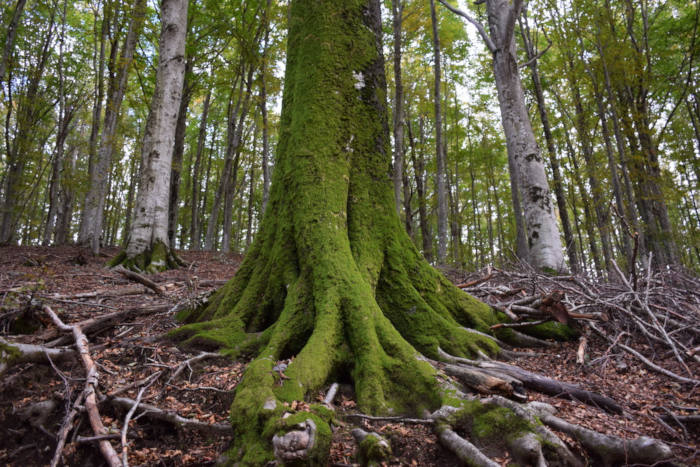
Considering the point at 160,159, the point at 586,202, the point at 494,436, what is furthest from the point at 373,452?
the point at 586,202

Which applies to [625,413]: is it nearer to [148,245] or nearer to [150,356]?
[150,356]

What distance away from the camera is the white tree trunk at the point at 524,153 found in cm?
662

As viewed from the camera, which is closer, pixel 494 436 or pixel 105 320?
pixel 494 436

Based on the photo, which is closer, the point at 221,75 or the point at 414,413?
the point at 414,413

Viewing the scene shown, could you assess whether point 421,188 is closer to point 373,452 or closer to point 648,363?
point 648,363

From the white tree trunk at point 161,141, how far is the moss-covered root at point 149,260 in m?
0.05

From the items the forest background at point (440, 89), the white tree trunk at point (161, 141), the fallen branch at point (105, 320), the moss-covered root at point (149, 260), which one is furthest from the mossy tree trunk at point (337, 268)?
the forest background at point (440, 89)

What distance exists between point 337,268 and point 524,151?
6.15 metres

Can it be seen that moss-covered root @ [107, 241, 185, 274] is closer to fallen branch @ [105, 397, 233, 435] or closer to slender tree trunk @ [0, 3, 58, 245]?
fallen branch @ [105, 397, 233, 435]

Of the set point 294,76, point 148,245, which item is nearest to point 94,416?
point 294,76

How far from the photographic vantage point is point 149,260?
780 centimetres

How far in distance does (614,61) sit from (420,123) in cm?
1114

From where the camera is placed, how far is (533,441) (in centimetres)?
172

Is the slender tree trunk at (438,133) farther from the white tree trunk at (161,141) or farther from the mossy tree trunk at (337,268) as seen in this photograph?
the mossy tree trunk at (337,268)
